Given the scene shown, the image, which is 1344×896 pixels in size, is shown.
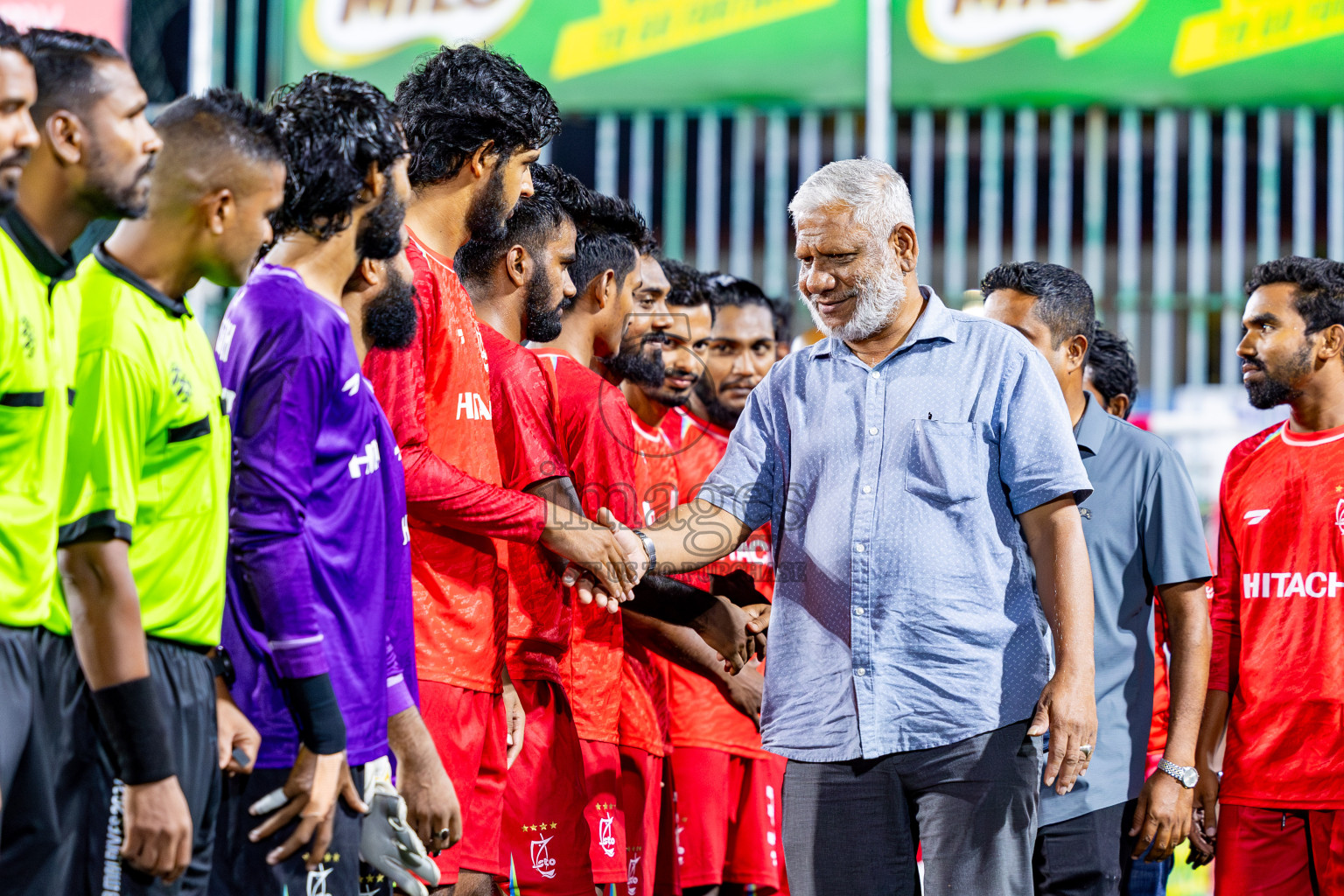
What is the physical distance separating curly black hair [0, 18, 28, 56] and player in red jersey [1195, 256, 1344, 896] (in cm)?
339

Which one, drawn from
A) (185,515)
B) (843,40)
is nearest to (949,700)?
(185,515)

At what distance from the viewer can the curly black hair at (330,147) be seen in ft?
7.80

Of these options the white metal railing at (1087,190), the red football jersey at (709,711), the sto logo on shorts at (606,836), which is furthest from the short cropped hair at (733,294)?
the white metal railing at (1087,190)

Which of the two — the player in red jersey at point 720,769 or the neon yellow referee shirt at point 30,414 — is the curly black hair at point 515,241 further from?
the neon yellow referee shirt at point 30,414

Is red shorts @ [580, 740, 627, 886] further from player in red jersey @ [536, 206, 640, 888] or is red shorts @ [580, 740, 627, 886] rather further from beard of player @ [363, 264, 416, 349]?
beard of player @ [363, 264, 416, 349]

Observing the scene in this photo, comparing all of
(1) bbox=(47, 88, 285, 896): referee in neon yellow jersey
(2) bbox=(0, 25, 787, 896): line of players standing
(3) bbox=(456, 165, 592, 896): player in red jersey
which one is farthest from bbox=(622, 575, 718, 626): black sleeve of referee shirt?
(1) bbox=(47, 88, 285, 896): referee in neon yellow jersey

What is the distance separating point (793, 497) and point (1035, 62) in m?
8.05

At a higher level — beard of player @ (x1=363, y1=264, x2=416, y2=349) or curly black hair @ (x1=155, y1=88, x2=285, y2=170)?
curly black hair @ (x1=155, y1=88, x2=285, y2=170)

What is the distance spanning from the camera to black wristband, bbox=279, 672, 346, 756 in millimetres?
2119

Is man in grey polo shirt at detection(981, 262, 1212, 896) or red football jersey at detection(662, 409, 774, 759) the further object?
red football jersey at detection(662, 409, 774, 759)

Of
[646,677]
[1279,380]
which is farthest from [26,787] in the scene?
[1279,380]

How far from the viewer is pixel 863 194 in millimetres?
3188

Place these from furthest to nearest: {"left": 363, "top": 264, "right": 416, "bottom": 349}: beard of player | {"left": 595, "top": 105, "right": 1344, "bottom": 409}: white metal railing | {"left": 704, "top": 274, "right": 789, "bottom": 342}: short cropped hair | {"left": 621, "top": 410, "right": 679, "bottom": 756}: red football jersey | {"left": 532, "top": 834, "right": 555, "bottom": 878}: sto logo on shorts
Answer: {"left": 595, "top": 105, "right": 1344, "bottom": 409}: white metal railing < {"left": 704, "top": 274, "right": 789, "bottom": 342}: short cropped hair < {"left": 621, "top": 410, "right": 679, "bottom": 756}: red football jersey < {"left": 532, "top": 834, "right": 555, "bottom": 878}: sto logo on shorts < {"left": 363, "top": 264, "right": 416, "bottom": 349}: beard of player

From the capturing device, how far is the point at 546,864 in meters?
3.60
